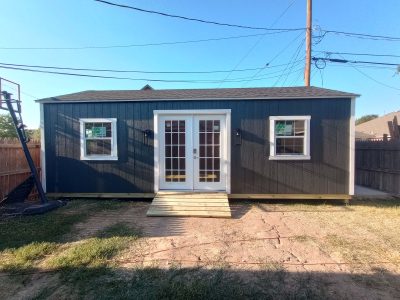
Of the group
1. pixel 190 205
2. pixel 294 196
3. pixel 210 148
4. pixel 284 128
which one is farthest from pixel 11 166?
pixel 294 196

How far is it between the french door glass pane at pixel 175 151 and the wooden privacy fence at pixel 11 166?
4.02m

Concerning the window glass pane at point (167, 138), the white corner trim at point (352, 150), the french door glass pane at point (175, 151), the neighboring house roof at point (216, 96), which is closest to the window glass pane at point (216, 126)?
the neighboring house roof at point (216, 96)

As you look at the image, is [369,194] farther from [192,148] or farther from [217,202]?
[192,148]

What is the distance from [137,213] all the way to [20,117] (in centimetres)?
396

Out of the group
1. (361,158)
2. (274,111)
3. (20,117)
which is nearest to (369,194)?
(361,158)

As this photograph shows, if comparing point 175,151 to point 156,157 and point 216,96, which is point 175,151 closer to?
point 156,157

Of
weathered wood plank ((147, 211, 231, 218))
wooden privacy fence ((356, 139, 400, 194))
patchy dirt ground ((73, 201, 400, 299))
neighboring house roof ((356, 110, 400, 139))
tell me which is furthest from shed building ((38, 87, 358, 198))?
neighboring house roof ((356, 110, 400, 139))

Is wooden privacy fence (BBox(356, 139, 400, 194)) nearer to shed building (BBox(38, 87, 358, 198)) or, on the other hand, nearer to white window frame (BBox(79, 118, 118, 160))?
shed building (BBox(38, 87, 358, 198))

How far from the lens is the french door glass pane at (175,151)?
745 centimetres

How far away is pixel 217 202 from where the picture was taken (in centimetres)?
666

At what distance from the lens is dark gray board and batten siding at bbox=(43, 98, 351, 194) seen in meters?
7.14

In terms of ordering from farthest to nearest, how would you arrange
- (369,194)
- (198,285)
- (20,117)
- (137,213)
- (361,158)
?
(361,158)
(369,194)
(20,117)
(137,213)
(198,285)

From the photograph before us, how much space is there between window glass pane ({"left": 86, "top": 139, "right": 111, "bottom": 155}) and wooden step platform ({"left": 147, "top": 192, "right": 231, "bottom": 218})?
6.53 ft

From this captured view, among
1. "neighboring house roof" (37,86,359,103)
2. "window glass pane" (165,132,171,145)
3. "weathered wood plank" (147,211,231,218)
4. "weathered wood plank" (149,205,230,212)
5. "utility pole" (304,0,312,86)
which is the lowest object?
"weathered wood plank" (147,211,231,218)
